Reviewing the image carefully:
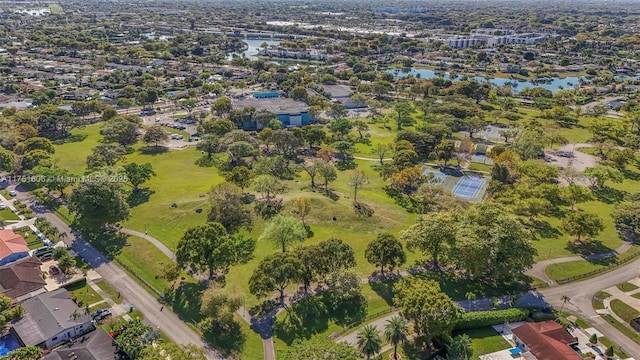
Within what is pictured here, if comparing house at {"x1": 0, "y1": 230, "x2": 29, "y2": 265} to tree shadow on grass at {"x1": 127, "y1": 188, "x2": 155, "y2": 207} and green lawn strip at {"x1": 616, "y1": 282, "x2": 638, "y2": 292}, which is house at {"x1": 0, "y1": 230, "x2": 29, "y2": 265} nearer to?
tree shadow on grass at {"x1": 127, "y1": 188, "x2": 155, "y2": 207}

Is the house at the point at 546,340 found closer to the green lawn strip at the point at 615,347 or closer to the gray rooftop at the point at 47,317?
the green lawn strip at the point at 615,347

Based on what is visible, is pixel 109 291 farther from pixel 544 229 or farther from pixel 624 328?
pixel 544 229

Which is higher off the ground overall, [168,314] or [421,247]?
[421,247]

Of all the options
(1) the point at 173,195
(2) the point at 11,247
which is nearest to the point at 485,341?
(1) the point at 173,195

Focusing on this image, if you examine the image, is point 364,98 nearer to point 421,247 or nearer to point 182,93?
point 182,93

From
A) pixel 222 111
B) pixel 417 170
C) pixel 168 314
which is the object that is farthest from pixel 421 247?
pixel 222 111

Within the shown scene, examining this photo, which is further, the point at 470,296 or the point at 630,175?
the point at 630,175

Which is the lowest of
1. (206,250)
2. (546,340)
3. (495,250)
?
(546,340)
